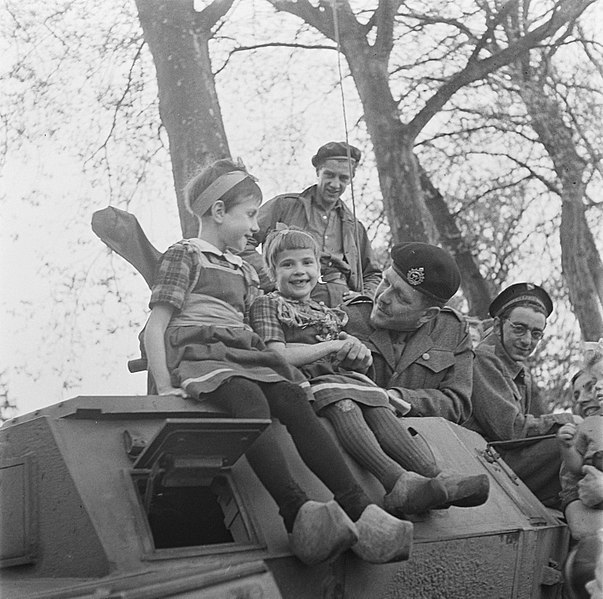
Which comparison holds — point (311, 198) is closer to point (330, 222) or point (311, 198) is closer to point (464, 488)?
point (330, 222)

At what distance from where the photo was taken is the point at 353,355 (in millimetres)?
4797

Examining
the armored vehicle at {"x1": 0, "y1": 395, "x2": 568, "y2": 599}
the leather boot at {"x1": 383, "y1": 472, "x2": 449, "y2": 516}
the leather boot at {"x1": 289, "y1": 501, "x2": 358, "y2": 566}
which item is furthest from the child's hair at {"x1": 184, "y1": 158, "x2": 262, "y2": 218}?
the leather boot at {"x1": 289, "y1": 501, "x2": 358, "y2": 566}

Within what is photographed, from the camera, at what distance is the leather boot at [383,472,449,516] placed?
407 centimetres

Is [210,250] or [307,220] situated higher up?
[307,220]

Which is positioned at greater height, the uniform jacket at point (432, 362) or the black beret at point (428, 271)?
the black beret at point (428, 271)

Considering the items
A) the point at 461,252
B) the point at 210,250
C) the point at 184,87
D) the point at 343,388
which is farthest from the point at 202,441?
the point at 461,252

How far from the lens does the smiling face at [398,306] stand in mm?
5320

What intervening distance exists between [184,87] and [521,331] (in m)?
4.52

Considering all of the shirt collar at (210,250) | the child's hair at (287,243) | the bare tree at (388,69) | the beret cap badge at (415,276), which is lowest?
the beret cap badge at (415,276)

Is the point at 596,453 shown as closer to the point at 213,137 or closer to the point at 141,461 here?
the point at 141,461

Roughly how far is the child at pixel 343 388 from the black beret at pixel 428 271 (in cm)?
36

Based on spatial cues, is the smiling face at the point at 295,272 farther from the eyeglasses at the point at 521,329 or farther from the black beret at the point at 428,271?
the eyeglasses at the point at 521,329

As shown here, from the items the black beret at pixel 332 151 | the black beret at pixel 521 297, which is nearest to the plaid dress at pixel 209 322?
the black beret at pixel 521 297

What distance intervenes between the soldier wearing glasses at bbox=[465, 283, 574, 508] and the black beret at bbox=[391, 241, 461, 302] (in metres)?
0.81
